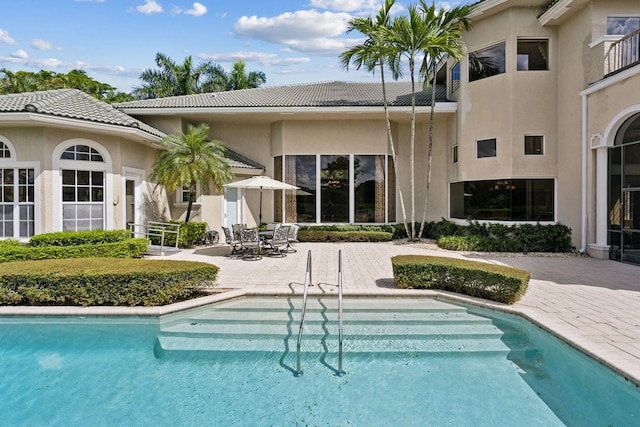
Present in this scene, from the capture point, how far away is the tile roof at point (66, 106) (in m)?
11.3

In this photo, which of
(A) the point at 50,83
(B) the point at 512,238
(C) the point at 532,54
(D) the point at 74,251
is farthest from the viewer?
(A) the point at 50,83

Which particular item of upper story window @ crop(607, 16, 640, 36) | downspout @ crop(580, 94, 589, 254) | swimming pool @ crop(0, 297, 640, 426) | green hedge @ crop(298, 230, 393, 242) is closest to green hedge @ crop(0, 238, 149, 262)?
swimming pool @ crop(0, 297, 640, 426)

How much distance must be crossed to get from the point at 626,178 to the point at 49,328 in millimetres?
15569

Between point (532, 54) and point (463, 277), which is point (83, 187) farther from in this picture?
point (532, 54)

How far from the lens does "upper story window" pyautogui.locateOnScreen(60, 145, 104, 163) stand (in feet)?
40.2

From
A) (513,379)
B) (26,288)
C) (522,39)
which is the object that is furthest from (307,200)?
(513,379)

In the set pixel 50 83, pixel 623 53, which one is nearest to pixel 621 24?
pixel 623 53

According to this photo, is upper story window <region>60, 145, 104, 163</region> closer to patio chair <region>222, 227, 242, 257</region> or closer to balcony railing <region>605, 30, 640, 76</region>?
patio chair <region>222, 227, 242, 257</region>

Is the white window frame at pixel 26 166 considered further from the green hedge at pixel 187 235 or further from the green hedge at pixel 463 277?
the green hedge at pixel 463 277

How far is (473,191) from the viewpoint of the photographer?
52.2 ft

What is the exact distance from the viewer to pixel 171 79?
106ft

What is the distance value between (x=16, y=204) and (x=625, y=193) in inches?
753

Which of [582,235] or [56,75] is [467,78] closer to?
[582,235]

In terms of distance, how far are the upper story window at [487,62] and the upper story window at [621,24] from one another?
3.30 m
